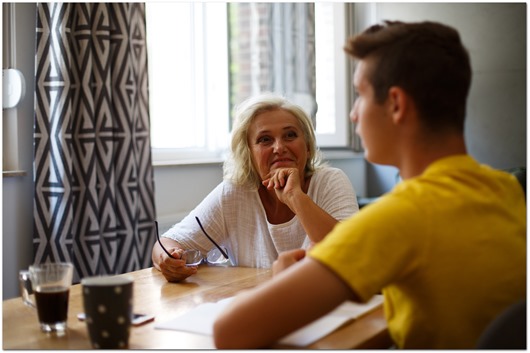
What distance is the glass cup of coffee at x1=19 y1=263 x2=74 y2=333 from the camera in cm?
122

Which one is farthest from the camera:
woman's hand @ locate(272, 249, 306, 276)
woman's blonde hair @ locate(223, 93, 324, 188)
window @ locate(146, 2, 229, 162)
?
window @ locate(146, 2, 229, 162)

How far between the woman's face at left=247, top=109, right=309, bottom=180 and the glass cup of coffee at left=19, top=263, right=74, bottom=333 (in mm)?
1021

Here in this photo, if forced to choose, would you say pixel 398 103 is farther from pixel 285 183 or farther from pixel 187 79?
pixel 187 79

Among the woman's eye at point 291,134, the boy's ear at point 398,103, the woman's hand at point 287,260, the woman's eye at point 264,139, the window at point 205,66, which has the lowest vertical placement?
the woman's hand at point 287,260

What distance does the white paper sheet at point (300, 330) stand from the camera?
1.10 metres

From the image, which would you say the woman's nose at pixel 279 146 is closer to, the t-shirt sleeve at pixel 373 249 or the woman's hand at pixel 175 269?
the woman's hand at pixel 175 269

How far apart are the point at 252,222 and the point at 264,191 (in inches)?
4.4

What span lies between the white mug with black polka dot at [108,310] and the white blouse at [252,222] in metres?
1.02

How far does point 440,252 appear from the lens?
38.4 inches

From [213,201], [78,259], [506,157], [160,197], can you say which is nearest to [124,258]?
[78,259]

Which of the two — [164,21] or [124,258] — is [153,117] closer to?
[164,21]

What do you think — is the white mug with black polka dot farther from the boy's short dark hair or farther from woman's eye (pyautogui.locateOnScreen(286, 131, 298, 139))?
woman's eye (pyautogui.locateOnScreen(286, 131, 298, 139))

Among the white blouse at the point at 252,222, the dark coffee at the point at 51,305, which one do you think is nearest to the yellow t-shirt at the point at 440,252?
the dark coffee at the point at 51,305

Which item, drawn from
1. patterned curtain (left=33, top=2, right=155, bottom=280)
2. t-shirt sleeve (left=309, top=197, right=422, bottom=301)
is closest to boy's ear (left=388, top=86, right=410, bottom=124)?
t-shirt sleeve (left=309, top=197, right=422, bottom=301)
